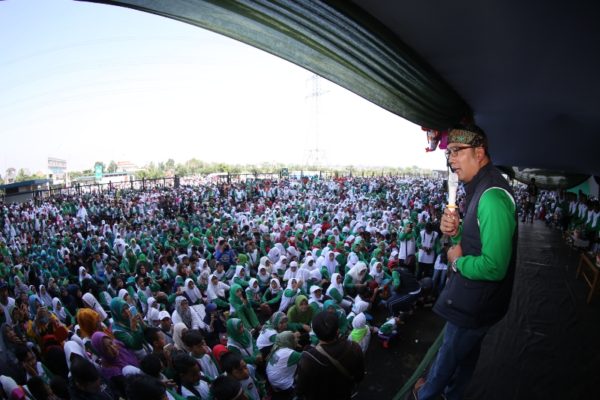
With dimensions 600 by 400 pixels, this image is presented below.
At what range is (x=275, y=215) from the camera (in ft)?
45.7

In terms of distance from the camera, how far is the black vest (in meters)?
1.57

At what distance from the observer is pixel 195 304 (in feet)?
18.8

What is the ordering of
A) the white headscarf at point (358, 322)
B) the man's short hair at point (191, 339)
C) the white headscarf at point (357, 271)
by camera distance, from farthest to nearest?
the white headscarf at point (357, 271), the white headscarf at point (358, 322), the man's short hair at point (191, 339)

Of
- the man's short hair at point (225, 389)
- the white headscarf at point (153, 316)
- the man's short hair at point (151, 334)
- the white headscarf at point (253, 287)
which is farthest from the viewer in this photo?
the white headscarf at point (253, 287)

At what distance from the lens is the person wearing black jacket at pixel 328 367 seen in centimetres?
154

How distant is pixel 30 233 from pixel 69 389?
512 inches

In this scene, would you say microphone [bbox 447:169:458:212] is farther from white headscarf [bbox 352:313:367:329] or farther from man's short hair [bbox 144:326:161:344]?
man's short hair [bbox 144:326:161:344]

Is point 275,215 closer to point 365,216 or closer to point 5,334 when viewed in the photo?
point 365,216

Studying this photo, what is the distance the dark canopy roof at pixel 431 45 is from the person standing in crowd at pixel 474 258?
506 mm

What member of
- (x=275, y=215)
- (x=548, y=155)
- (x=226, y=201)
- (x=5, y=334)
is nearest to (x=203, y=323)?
(x=5, y=334)

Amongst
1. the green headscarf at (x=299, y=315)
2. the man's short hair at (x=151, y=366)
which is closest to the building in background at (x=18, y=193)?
the green headscarf at (x=299, y=315)

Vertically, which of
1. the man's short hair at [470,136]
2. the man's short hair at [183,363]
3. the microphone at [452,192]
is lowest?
the man's short hair at [183,363]

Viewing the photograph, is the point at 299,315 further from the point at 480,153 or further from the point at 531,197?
the point at 531,197

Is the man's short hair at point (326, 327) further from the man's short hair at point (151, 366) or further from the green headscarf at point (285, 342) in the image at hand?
the green headscarf at point (285, 342)
